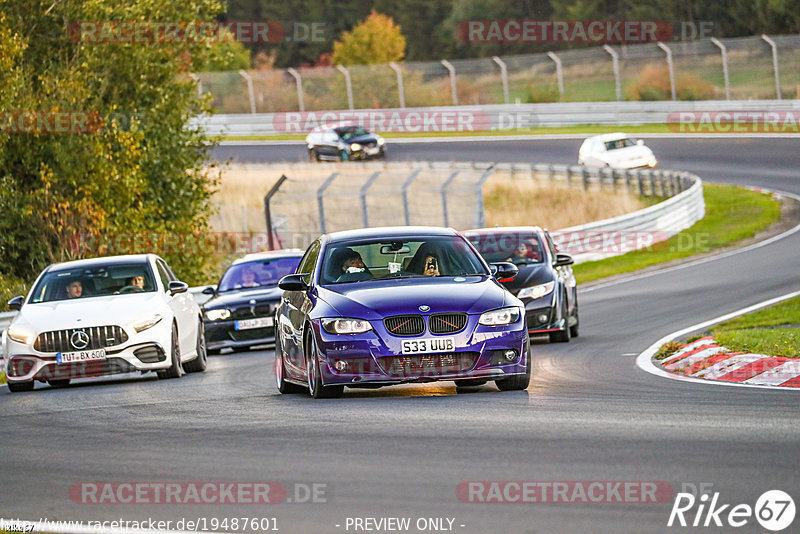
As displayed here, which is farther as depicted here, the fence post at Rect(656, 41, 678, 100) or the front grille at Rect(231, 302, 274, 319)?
the fence post at Rect(656, 41, 678, 100)

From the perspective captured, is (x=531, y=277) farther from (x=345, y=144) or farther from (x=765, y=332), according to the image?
(x=345, y=144)

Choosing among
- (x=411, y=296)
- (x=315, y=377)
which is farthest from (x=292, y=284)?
(x=411, y=296)

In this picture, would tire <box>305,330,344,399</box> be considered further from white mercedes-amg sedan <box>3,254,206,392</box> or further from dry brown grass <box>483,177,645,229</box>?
dry brown grass <box>483,177,645,229</box>

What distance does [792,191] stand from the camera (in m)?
38.1

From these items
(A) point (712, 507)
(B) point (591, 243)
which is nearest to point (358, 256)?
(A) point (712, 507)

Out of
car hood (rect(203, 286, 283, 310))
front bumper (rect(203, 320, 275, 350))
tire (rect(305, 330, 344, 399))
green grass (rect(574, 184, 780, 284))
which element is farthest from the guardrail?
tire (rect(305, 330, 344, 399))

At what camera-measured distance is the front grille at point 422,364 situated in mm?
10622

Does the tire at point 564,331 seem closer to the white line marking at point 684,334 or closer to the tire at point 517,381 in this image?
the white line marking at point 684,334

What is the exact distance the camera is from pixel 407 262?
12.2 m

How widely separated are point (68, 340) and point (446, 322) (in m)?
5.19

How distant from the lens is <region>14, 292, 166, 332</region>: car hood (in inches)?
567

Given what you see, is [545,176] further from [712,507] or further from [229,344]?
[712,507]

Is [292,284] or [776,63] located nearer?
[292,284]

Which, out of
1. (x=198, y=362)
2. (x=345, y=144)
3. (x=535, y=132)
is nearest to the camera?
(x=198, y=362)
